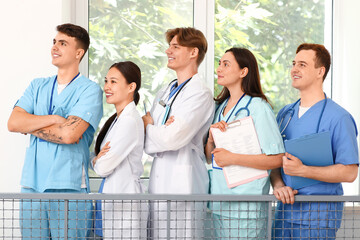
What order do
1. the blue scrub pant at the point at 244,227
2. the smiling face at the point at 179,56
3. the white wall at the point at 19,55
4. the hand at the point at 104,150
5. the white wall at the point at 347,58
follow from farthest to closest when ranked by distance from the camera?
the white wall at the point at 347,58
the white wall at the point at 19,55
the smiling face at the point at 179,56
the hand at the point at 104,150
the blue scrub pant at the point at 244,227

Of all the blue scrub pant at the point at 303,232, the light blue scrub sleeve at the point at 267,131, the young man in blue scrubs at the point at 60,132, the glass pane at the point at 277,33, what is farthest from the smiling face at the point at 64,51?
the blue scrub pant at the point at 303,232

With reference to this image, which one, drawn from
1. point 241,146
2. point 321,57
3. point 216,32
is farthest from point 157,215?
point 216,32

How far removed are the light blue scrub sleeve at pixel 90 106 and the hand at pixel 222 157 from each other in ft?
2.18

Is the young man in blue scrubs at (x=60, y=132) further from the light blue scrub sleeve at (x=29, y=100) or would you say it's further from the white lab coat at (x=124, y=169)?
the white lab coat at (x=124, y=169)

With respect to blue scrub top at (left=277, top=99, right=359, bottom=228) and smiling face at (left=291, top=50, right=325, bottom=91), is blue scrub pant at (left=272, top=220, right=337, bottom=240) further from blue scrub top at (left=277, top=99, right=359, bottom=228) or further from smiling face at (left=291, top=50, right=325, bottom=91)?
smiling face at (left=291, top=50, right=325, bottom=91)

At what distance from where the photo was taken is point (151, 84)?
342 cm

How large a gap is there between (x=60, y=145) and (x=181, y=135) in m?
0.62

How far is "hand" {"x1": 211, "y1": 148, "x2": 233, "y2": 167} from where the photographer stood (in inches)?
91.5

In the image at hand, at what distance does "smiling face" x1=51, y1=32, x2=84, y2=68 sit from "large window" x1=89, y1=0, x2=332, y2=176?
2.47 feet

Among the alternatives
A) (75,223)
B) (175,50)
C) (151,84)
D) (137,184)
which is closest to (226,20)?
(151,84)

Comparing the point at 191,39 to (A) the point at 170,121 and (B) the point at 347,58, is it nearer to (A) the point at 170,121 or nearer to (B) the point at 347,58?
(A) the point at 170,121

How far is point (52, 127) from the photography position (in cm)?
243

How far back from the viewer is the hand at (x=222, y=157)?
2324 mm

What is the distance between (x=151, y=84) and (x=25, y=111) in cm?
108
